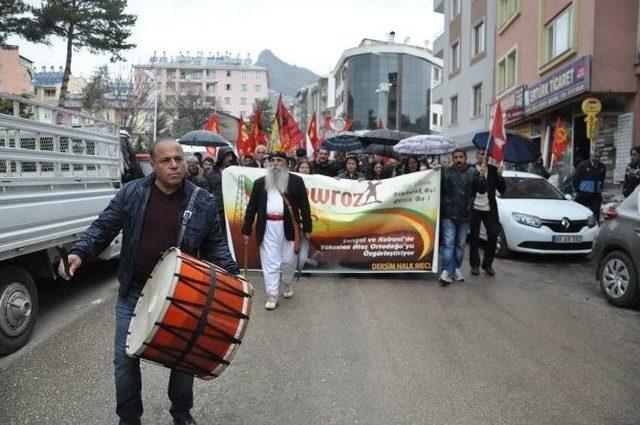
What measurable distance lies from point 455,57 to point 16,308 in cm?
2822

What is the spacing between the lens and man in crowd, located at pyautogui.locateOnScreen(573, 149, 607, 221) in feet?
37.9

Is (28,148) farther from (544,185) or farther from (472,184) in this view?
(544,185)

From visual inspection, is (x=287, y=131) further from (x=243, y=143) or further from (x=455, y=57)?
(x=455, y=57)

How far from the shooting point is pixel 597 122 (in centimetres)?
1509

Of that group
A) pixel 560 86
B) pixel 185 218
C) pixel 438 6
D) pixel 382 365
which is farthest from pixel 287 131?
pixel 438 6

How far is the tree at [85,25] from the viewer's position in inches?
953

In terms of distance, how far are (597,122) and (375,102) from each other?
58.3 metres

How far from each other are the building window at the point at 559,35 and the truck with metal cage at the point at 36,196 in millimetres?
13921

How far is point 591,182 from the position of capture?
11570 mm

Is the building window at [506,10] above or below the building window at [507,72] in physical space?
above

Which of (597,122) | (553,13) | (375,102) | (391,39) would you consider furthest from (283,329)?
(391,39)

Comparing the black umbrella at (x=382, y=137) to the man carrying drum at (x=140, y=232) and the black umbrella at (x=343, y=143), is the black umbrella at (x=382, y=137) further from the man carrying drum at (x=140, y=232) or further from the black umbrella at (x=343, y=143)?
the man carrying drum at (x=140, y=232)

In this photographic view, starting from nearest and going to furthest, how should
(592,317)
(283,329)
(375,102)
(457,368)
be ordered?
(457,368) → (283,329) → (592,317) → (375,102)

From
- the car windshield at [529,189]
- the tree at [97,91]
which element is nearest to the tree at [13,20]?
the tree at [97,91]
